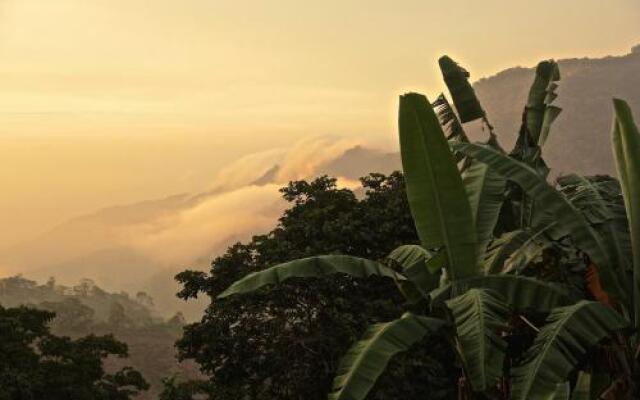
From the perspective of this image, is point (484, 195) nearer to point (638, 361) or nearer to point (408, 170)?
point (408, 170)

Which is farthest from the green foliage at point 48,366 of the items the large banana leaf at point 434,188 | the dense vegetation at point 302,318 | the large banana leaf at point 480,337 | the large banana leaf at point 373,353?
the large banana leaf at point 480,337

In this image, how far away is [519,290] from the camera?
812 centimetres

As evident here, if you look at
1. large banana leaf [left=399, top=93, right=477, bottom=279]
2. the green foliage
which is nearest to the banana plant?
large banana leaf [left=399, top=93, right=477, bottom=279]

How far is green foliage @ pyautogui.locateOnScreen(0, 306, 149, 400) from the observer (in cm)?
1603

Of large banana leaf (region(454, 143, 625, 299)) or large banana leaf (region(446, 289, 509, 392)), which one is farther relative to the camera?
large banana leaf (region(454, 143, 625, 299))

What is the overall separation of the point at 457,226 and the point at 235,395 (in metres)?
10.7

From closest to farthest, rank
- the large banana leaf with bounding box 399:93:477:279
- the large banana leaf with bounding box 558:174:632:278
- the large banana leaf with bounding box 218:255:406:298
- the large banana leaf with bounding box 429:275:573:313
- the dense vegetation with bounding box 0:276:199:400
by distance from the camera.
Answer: the large banana leaf with bounding box 399:93:477:279
the large banana leaf with bounding box 429:275:573:313
the large banana leaf with bounding box 558:174:632:278
the large banana leaf with bounding box 218:255:406:298
the dense vegetation with bounding box 0:276:199:400

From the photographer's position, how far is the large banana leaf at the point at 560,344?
705 cm

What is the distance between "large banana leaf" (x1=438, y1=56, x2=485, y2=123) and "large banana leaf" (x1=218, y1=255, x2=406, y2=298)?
391 cm

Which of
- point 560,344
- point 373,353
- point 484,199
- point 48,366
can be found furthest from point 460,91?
point 48,366

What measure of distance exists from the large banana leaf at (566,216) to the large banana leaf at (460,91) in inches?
130

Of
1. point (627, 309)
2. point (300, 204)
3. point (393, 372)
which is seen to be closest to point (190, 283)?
point (300, 204)

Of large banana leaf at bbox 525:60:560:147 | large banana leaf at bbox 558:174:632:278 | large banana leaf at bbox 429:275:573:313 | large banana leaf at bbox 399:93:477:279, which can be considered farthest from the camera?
large banana leaf at bbox 525:60:560:147

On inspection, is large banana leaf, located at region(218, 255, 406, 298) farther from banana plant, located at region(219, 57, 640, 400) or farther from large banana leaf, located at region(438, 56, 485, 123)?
large banana leaf, located at region(438, 56, 485, 123)
